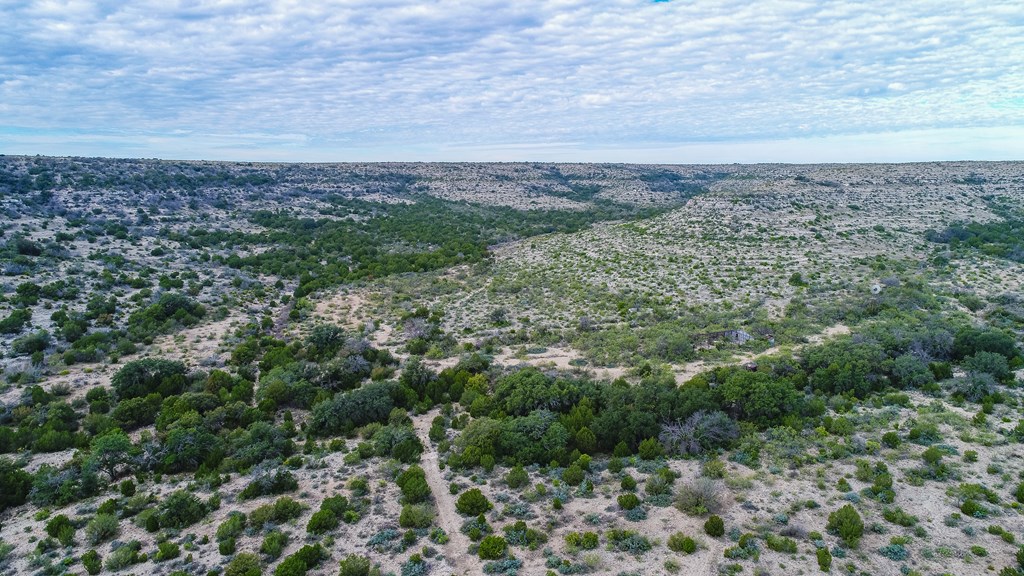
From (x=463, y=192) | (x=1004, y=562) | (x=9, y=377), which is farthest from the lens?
(x=463, y=192)

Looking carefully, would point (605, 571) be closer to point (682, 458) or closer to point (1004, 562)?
point (682, 458)

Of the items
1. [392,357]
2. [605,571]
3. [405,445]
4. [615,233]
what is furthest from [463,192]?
[605,571]

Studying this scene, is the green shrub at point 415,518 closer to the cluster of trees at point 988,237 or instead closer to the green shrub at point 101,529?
the green shrub at point 101,529

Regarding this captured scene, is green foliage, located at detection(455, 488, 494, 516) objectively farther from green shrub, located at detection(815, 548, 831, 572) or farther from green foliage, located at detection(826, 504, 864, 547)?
green foliage, located at detection(826, 504, 864, 547)

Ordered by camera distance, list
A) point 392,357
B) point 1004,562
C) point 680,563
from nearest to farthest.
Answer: point 1004,562, point 680,563, point 392,357

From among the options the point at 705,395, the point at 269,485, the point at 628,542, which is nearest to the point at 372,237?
the point at 269,485

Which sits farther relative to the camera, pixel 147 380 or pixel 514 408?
pixel 147 380

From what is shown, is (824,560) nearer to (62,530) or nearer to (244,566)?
(244,566)
